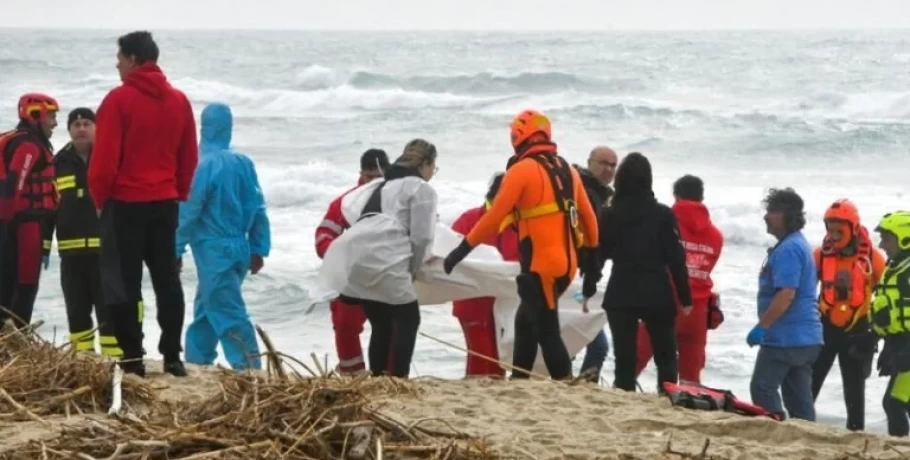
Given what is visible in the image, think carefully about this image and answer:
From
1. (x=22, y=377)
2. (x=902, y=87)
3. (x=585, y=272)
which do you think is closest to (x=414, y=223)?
(x=585, y=272)

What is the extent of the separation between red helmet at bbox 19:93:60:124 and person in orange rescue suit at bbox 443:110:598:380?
261 cm

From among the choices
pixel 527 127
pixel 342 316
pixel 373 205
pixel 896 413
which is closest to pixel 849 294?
pixel 896 413

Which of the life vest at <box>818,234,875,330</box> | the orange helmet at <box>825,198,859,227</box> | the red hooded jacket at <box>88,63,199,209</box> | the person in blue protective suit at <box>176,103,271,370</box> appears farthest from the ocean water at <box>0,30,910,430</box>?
the orange helmet at <box>825,198,859,227</box>

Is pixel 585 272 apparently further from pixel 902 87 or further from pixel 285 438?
pixel 902 87

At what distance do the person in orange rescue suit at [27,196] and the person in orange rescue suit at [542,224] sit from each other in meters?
2.56

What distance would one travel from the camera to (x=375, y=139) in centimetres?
3362

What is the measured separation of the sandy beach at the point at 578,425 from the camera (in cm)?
585

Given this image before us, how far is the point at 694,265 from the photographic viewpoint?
900cm

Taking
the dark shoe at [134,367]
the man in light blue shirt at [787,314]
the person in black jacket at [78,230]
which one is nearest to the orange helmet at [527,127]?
the man in light blue shirt at [787,314]

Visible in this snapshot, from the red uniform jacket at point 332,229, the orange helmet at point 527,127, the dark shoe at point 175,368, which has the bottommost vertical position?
the dark shoe at point 175,368

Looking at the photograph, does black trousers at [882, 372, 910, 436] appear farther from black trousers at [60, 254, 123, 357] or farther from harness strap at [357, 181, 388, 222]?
black trousers at [60, 254, 123, 357]

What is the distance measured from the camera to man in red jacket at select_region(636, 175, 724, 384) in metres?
8.98

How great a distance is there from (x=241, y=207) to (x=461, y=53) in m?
57.7

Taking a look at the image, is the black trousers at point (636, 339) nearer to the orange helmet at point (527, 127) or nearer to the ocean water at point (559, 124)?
the orange helmet at point (527, 127)
